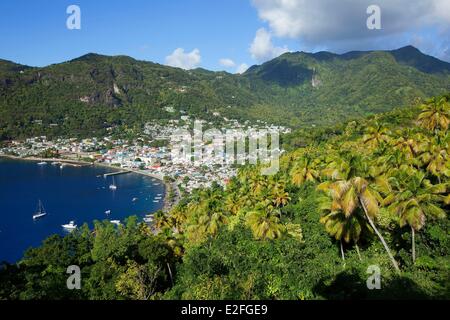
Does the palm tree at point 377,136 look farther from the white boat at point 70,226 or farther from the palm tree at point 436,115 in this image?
the white boat at point 70,226

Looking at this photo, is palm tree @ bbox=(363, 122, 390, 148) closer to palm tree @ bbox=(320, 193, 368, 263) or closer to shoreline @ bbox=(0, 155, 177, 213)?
palm tree @ bbox=(320, 193, 368, 263)

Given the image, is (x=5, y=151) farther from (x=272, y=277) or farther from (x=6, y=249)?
(x=272, y=277)

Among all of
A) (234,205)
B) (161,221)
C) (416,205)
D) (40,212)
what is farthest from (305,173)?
(40,212)

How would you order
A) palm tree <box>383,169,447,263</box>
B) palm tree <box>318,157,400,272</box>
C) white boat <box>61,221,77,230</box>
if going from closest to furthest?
palm tree <box>318,157,400,272</box> → palm tree <box>383,169,447,263</box> → white boat <box>61,221,77,230</box>

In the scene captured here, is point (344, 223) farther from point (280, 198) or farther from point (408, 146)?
point (280, 198)

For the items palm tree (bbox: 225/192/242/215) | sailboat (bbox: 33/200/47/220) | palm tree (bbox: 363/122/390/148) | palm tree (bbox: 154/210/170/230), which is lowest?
sailboat (bbox: 33/200/47/220)

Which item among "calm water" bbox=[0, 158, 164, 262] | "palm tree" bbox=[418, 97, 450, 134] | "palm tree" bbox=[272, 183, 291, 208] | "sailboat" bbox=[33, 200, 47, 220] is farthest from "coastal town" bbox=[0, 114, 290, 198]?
"palm tree" bbox=[418, 97, 450, 134]

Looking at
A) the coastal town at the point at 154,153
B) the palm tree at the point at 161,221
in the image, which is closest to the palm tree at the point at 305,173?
the palm tree at the point at 161,221
